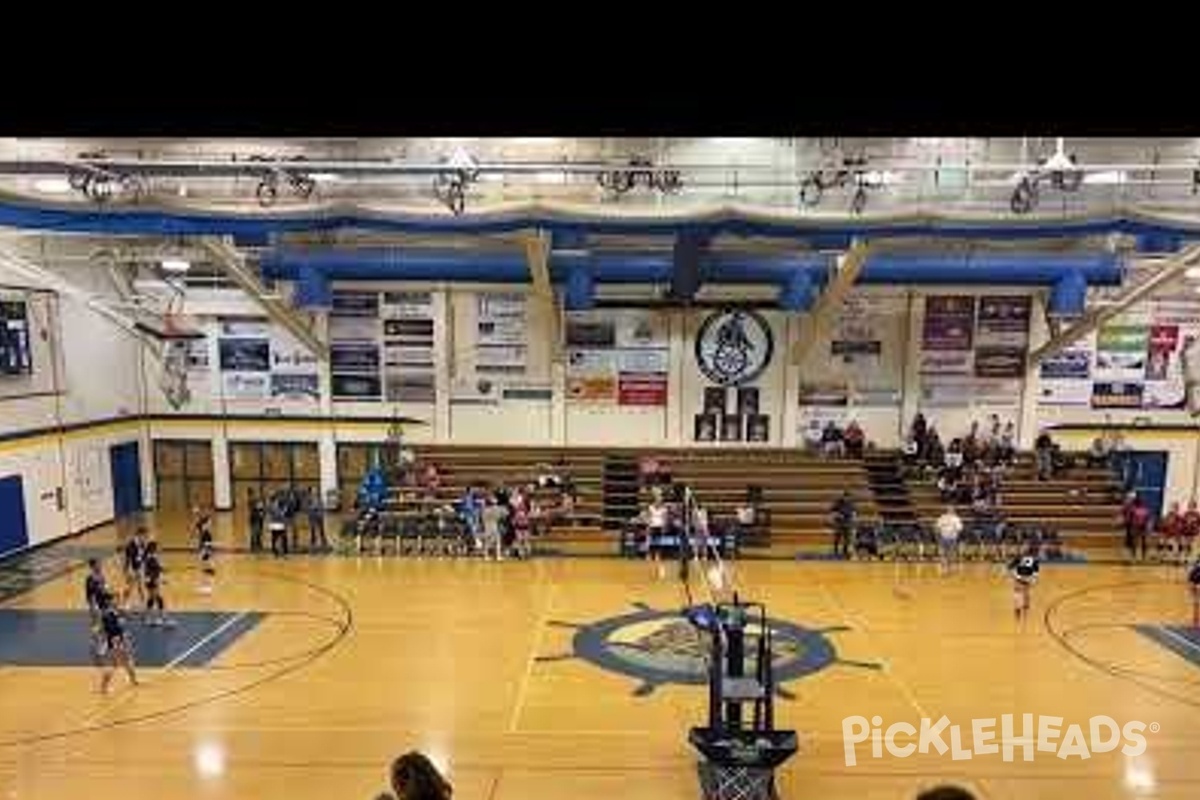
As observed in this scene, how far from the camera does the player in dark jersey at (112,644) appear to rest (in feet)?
43.3

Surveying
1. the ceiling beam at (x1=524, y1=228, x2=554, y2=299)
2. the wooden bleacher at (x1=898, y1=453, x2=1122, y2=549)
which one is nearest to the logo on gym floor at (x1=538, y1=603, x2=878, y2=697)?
the ceiling beam at (x1=524, y1=228, x2=554, y2=299)

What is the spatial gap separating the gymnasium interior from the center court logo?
6cm

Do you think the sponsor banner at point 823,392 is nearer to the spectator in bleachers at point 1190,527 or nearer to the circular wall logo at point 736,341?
the circular wall logo at point 736,341

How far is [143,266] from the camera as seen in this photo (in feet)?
84.1

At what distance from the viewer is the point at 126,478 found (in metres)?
26.1

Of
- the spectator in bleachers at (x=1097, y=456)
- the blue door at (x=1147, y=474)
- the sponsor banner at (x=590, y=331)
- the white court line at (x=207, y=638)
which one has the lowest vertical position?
the white court line at (x=207, y=638)

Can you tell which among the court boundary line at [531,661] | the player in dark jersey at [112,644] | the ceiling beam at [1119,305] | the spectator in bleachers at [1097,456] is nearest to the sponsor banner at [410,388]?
the court boundary line at [531,661]

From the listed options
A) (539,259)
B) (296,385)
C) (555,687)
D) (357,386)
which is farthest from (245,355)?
(555,687)

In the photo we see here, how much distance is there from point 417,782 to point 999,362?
80.3 feet

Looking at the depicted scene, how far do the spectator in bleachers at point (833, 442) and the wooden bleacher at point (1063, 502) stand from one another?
1.93m

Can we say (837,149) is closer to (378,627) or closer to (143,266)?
(378,627)

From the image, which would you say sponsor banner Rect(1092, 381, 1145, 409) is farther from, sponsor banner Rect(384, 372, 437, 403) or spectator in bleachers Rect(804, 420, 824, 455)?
sponsor banner Rect(384, 372, 437, 403)
